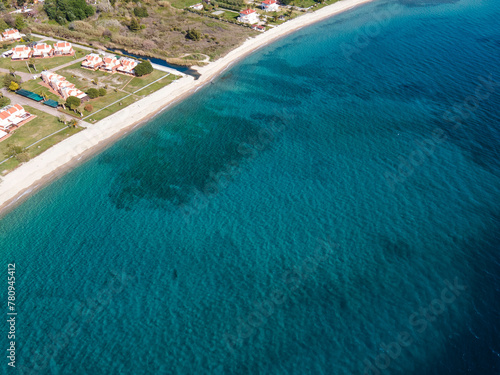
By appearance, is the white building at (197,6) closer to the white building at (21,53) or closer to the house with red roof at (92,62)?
the house with red roof at (92,62)

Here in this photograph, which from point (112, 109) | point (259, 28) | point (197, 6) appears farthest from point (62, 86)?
point (197, 6)

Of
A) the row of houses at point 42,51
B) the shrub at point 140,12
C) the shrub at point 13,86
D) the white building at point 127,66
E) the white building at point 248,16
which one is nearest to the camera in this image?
the shrub at point 13,86

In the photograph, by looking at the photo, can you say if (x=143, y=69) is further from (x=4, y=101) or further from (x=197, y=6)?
(x=197, y=6)

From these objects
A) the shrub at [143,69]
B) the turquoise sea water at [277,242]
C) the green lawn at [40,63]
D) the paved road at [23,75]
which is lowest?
the turquoise sea water at [277,242]

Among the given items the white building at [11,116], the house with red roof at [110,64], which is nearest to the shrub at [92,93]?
the white building at [11,116]

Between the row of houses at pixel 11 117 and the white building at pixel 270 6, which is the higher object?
the white building at pixel 270 6

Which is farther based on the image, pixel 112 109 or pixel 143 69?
pixel 143 69

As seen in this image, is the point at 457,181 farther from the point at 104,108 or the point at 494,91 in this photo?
the point at 104,108
